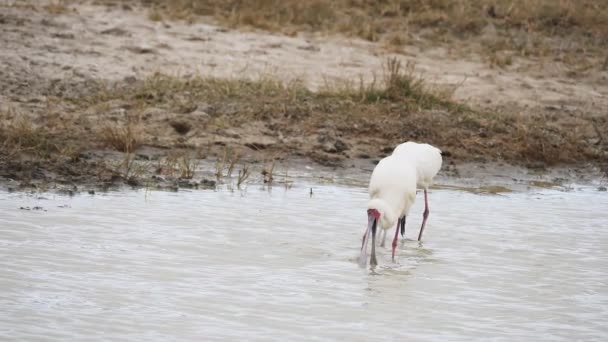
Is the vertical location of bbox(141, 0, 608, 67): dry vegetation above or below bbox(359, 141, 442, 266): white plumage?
above

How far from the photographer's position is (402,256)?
7.89 metres

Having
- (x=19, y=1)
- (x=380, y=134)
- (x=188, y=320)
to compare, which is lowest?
(x=188, y=320)

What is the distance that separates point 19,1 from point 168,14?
6.49 ft

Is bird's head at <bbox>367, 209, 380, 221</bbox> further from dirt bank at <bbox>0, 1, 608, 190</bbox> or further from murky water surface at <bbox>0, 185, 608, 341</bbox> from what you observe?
dirt bank at <bbox>0, 1, 608, 190</bbox>

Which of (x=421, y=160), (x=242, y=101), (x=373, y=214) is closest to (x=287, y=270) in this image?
(x=373, y=214)

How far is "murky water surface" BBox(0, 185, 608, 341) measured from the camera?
5.75 meters

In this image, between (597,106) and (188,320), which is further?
(597,106)

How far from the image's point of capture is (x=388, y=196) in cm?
758

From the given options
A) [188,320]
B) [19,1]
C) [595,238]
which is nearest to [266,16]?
[19,1]

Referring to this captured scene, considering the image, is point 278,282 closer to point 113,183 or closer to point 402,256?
point 402,256

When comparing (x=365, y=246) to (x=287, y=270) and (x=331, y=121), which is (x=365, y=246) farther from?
(x=331, y=121)

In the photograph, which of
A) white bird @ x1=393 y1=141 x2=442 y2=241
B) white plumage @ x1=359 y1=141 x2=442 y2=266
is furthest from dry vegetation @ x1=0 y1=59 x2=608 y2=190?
white plumage @ x1=359 y1=141 x2=442 y2=266

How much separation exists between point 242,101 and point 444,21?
15.5ft

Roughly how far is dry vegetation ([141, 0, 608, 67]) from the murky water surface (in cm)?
513
